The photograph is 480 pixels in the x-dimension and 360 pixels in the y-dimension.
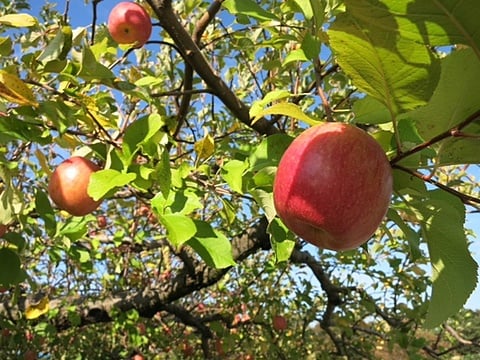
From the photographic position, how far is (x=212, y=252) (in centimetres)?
126

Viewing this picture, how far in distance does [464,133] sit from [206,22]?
1561 millimetres

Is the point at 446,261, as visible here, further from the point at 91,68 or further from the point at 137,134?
the point at 91,68

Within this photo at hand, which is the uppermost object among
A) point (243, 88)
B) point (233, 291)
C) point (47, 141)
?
point (243, 88)

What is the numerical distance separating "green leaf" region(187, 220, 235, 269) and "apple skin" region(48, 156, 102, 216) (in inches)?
18.8

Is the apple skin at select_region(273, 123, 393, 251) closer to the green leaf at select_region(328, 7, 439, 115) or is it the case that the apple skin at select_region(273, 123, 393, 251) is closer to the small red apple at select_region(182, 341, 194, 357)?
the green leaf at select_region(328, 7, 439, 115)

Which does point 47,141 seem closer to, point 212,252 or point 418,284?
point 212,252

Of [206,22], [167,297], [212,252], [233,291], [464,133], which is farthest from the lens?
[233,291]

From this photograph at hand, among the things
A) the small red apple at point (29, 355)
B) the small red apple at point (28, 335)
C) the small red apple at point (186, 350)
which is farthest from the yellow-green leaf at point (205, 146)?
the small red apple at point (186, 350)

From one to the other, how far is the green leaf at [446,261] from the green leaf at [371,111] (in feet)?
0.71

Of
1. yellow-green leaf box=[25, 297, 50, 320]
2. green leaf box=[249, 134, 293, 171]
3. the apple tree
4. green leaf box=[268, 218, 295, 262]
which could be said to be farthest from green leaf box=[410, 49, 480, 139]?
yellow-green leaf box=[25, 297, 50, 320]

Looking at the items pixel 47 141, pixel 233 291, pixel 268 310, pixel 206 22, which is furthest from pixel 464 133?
pixel 233 291

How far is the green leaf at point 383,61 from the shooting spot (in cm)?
66

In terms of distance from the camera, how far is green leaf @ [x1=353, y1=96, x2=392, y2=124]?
36.4 inches

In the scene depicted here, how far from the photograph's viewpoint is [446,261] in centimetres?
91
